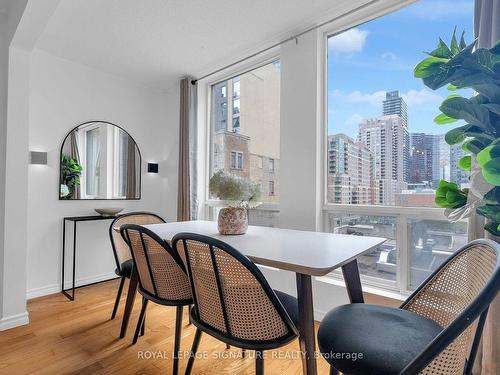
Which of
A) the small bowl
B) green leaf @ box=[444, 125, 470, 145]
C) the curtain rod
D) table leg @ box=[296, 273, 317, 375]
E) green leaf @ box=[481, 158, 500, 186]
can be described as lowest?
table leg @ box=[296, 273, 317, 375]

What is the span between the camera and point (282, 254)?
126cm

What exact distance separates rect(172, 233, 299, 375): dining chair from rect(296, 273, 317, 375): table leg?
0.05m

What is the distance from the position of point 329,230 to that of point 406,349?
5.13 ft

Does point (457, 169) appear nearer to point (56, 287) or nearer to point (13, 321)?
point (13, 321)

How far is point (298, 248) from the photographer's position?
138 cm

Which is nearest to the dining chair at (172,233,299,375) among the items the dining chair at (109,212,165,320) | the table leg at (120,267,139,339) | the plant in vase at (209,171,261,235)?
the plant in vase at (209,171,261,235)

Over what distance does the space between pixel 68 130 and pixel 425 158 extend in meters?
3.44

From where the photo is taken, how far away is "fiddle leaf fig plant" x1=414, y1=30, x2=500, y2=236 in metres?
0.94

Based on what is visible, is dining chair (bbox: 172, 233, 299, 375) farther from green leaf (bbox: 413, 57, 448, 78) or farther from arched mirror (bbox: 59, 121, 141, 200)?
arched mirror (bbox: 59, 121, 141, 200)

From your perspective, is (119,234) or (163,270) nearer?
(163,270)

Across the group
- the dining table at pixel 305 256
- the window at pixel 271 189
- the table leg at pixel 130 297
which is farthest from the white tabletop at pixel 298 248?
the window at pixel 271 189

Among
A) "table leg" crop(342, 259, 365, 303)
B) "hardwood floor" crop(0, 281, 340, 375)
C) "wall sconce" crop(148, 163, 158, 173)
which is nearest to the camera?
"table leg" crop(342, 259, 365, 303)

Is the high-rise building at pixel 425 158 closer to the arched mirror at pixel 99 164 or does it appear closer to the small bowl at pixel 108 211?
the small bowl at pixel 108 211

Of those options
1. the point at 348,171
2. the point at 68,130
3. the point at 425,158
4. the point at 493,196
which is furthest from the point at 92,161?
the point at 493,196
